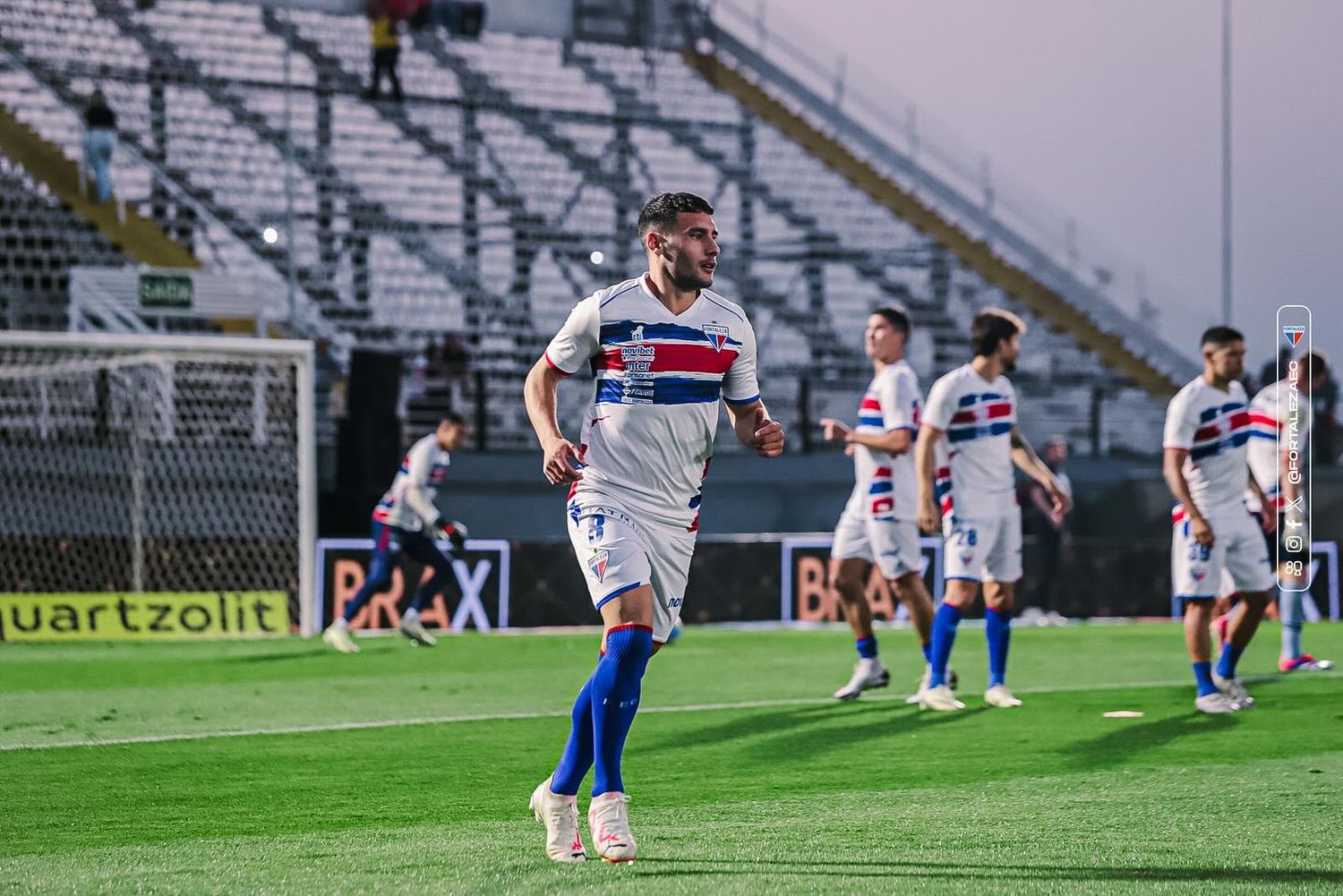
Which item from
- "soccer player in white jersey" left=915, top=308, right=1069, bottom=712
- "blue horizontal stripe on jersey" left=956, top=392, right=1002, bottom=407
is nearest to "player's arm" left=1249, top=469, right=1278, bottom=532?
"soccer player in white jersey" left=915, top=308, right=1069, bottom=712

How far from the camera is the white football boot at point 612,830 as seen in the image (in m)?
5.10

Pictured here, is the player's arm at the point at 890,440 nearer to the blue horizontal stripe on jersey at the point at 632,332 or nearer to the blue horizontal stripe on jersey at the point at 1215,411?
the blue horizontal stripe on jersey at the point at 1215,411

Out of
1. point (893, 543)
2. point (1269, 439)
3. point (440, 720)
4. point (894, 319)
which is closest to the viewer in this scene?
point (440, 720)

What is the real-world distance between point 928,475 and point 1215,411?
1654 mm

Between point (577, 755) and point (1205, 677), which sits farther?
point (1205, 677)

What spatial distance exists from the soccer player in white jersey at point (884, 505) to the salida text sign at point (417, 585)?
6.89 metres

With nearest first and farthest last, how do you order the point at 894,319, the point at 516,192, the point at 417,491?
1. the point at 894,319
2. the point at 417,491
3. the point at 516,192

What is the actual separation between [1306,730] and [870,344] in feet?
10.7

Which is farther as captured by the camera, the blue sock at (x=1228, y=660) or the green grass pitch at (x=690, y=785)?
the blue sock at (x=1228, y=660)

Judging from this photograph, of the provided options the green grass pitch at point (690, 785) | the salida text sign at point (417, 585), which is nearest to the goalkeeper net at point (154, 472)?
the salida text sign at point (417, 585)

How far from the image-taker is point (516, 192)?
25516mm

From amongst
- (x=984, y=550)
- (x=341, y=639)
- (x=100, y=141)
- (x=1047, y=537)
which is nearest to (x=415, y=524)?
(x=341, y=639)

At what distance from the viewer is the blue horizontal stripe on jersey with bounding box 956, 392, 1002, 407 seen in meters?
9.38

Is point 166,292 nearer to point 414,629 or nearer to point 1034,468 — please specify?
point 414,629
